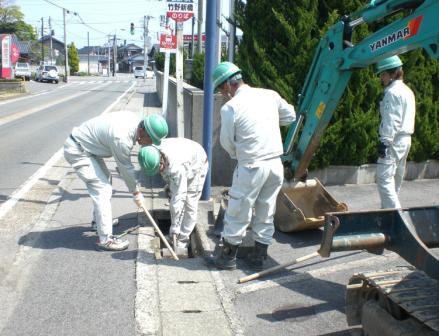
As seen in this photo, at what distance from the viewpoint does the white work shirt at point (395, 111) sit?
533 cm

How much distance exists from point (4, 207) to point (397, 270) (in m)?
5.35

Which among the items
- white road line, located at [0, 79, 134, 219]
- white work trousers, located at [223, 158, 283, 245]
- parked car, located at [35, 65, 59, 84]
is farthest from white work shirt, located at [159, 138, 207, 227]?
parked car, located at [35, 65, 59, 84]

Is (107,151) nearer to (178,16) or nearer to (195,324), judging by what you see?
(195,324)

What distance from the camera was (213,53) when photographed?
6703mm

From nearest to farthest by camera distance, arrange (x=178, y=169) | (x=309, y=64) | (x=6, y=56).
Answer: (x=178, y=169) → (x=309, y=64) → (x=6, y=56)

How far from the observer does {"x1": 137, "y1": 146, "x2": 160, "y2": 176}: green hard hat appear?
4862 mm

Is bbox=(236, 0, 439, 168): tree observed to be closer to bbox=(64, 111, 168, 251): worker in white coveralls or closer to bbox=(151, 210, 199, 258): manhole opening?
bbox=(151, 210, 199, 258): manhole opening

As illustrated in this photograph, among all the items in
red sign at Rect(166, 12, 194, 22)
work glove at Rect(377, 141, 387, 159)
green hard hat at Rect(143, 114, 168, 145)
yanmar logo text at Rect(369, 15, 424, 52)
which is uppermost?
red sign at Rect(166, 12, 194, 22)

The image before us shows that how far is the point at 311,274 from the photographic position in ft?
15.6

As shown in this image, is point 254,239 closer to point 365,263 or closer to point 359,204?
point 365,263

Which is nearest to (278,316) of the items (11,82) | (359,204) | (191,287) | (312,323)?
(312,323)

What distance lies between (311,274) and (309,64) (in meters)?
4.13

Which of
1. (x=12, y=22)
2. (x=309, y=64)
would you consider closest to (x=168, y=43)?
(x=309, y=64)

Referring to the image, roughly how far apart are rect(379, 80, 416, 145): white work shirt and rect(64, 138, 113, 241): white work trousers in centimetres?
312
